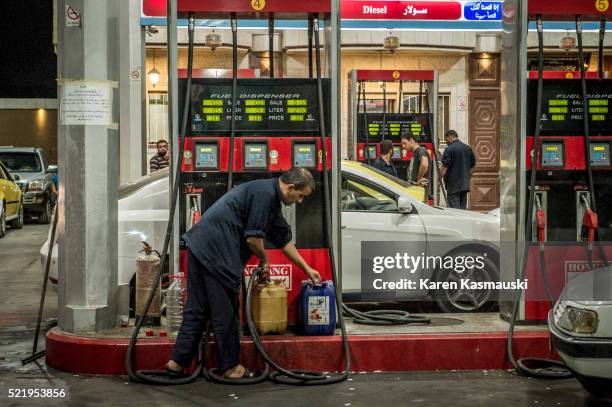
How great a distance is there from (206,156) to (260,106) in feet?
2.16

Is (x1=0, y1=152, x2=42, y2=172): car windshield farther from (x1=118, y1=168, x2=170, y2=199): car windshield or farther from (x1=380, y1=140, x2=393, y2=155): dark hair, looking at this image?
(x1=118, y1=168, x2=170, y2=199): car windshield

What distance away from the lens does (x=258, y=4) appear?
8.61 metres

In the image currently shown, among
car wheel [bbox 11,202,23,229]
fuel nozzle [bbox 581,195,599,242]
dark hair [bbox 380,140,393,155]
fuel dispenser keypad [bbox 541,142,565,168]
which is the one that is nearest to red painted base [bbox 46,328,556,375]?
fuel nozzle [bbox 581,195,599,242]

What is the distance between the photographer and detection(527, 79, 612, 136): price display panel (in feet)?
29.6

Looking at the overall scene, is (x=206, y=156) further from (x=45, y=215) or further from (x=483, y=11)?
(x=45, y=215)

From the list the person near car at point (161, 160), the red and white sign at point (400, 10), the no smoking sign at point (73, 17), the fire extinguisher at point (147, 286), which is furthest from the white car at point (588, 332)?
the person near car at point (161, 160)

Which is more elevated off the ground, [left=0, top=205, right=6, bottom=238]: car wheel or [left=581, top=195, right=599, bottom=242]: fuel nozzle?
[left=581, top=195, right=599, bottom=242]: fuel nozzle

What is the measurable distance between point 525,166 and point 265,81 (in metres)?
2.44

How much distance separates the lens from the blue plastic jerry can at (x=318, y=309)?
8.15m

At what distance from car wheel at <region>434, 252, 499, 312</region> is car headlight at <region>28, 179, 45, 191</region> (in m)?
15.6

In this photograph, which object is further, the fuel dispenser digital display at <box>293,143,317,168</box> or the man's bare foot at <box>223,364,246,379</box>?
the fuel dispenser digital display at <box>293,143,317,168</box>

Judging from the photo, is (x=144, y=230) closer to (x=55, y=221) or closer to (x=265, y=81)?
(x=55, y=221)

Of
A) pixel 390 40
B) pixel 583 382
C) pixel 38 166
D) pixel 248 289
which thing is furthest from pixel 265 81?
pixel 38 166

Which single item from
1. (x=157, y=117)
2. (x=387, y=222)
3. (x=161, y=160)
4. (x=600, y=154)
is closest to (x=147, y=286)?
(x=387, y=222)
